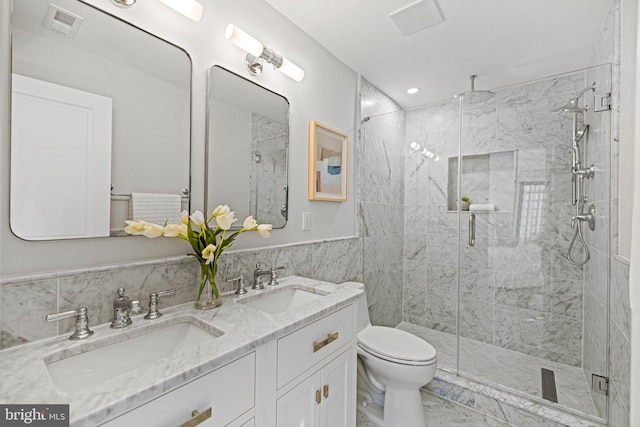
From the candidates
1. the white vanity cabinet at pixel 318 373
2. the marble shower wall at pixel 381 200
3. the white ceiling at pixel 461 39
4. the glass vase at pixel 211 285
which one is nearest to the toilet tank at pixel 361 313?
the marble shower wall at pixel 381 200

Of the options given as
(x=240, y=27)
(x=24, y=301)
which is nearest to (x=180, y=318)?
(x=24, y=301)

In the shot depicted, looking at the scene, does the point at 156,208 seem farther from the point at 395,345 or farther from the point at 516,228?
the point at 516,228

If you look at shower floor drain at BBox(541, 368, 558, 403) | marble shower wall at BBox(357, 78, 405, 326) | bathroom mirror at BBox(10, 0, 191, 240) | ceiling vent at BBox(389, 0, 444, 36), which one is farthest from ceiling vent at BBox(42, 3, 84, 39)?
shower floor drain at BBox(541, 368, 558, 403)

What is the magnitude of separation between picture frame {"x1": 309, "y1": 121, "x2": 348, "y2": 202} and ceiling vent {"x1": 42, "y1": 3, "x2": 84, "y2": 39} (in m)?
1.17

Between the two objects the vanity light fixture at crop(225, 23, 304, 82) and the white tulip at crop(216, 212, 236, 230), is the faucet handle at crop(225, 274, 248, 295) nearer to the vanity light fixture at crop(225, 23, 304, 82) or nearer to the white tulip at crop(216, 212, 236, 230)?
the white tulip at crop(216, 212, 236, 230)

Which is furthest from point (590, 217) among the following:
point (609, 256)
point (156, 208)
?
point (156, 208)

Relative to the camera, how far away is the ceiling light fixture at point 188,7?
114 centimetres

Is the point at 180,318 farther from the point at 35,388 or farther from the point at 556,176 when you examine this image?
the point at 556,176

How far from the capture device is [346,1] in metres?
1.56

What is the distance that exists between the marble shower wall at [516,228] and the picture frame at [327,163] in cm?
116

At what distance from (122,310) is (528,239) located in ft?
9.00

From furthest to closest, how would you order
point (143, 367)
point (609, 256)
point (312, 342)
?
point (609, 256) → point (312, 342) → point (143, 367)

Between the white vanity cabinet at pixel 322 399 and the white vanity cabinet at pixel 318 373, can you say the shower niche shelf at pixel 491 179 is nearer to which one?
the white vanity cabinet at pixel 318 373

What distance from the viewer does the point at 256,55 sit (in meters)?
1.44
